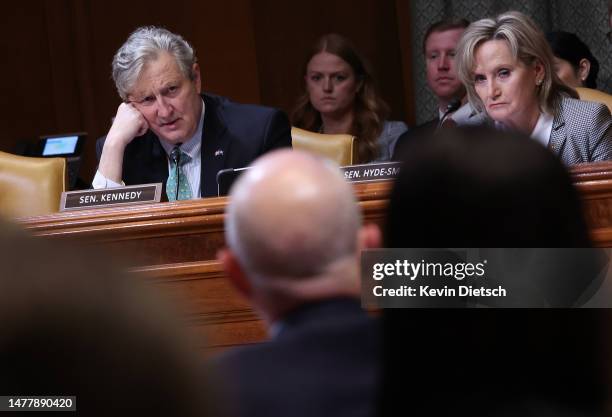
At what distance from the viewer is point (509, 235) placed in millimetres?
988

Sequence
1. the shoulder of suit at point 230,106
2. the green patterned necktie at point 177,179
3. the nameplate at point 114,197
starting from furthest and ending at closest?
the shoulder of suit at point 230,106 → the green patterned necktie at point 177,179 → the nameplate at point 114,197

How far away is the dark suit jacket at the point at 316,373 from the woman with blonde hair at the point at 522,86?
2439 millimetres

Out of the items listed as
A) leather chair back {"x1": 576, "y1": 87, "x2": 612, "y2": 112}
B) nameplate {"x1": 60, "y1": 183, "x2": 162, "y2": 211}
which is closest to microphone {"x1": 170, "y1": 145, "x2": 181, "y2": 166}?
nameplate {"x1": 60, "y1": 183, "x2": 162, "y2": 211}

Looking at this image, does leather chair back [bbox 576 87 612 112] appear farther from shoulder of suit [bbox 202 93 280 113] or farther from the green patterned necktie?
the green patterned necktie

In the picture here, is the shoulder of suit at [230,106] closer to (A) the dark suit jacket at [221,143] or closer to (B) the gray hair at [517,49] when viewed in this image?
(A) the dark suit jacket at [221,143]

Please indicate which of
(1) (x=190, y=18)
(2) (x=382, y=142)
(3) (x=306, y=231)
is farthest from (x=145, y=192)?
(1) (x=190, y=18)

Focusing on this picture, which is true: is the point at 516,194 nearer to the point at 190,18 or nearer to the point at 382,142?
the point at 382,142

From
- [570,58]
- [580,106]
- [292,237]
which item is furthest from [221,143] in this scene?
[292,237]

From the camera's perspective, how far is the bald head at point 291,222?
104 centimetres

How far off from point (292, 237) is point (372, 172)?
1.85 meters

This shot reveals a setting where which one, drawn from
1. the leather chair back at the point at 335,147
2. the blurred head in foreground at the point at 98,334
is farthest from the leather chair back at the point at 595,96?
the blurred head in foreground at the point at 98,334

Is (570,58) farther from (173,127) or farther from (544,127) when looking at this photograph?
(173,127)

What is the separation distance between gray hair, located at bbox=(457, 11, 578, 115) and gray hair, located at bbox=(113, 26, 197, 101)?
907mm

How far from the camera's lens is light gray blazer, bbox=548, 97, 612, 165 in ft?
10.9
